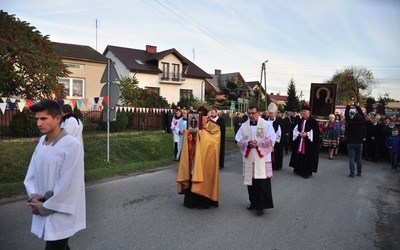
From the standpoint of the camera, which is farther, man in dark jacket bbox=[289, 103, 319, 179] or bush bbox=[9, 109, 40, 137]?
bush bbox=[9, 109, 40, 137]

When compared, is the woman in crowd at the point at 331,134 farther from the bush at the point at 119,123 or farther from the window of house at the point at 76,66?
the window of house at the point at 76,66

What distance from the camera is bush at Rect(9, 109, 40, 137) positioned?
42.4ft

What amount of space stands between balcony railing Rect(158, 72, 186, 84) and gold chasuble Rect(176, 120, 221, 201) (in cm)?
3517

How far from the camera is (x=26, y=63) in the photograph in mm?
11391

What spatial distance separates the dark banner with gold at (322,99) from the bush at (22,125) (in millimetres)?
12536

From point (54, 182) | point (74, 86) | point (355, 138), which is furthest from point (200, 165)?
point (74, 86)

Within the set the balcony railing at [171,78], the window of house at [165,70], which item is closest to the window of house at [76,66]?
the balcony railing at [171,78]

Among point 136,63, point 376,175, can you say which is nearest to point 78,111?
point 376,175

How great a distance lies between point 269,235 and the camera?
17.0 ft

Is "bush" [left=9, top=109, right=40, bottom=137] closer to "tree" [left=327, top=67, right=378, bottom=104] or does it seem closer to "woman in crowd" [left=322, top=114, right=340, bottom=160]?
"woman in crowd" [left=322, top=114, right=340, bottom=160]

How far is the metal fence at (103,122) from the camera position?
13078mm

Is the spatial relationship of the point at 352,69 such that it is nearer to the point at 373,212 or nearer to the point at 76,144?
the point at 373,212

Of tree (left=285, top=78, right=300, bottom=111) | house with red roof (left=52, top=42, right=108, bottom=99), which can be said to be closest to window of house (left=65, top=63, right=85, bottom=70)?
house with red roof (left=52, top=42, right=108, bottom=99)

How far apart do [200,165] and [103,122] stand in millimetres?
11755
